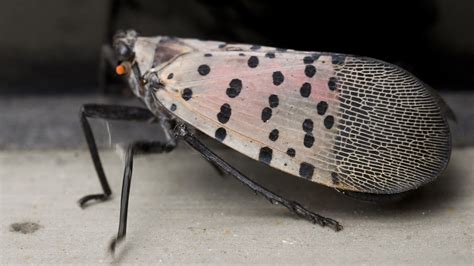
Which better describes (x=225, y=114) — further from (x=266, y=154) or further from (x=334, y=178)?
(x=334, y=178)

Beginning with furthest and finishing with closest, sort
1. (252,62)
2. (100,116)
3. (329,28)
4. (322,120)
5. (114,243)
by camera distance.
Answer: (329,28)
(100,116)
(252,62)
(322,120)
(114,243)

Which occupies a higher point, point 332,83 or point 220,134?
point 332,83

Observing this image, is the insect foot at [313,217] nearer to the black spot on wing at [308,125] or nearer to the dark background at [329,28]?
the black spot on wing at [308,125]

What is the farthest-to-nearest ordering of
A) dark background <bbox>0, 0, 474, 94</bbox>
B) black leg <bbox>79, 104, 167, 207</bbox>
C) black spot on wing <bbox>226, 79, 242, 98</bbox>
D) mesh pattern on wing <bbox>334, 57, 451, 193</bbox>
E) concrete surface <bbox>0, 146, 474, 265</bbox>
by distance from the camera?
1. dark background <bbox>0, 0, 474, 94</bbox>
2. black leg <bbox>79, 104, 167, 207</bbox>
3. black spot on wing <bbox>226, 79, 242, 98</bbox>
4. mesh pattern on wing <bbox>334, 57, 451, 193</bbox>
5. concrete surface <bbox>0, 146, 474, 265</bbox>

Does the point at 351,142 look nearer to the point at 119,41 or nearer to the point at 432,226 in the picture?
the point at 432,226

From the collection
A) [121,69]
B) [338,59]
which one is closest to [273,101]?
[338,59]

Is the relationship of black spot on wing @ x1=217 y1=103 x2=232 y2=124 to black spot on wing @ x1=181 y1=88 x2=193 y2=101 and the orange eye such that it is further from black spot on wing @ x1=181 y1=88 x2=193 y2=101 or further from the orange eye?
the orange eye

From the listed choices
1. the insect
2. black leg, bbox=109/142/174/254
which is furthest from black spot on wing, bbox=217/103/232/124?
black leg, bbox=109/142/174/254
